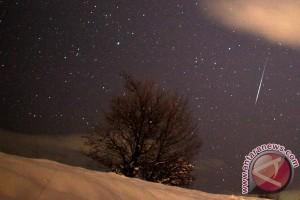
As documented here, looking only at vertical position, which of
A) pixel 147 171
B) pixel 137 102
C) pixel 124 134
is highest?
pixel 137 102

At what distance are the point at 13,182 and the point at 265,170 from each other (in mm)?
25292

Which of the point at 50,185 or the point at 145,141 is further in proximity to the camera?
the point at 145,141

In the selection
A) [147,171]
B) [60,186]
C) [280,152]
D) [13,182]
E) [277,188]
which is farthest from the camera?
[280,152]

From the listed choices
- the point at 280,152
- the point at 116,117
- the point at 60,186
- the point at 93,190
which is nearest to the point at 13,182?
the point at 60,186

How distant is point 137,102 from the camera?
2503 centimetres

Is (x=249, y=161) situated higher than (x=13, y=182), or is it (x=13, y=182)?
(x=249, y=161)

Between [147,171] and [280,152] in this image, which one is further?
[280,152]

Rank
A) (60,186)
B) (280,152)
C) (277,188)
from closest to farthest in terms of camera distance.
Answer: (60,186)
(277,188)
(280,152)

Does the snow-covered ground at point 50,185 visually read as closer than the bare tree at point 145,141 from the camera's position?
Yes

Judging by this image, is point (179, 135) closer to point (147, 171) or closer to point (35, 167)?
point (147, 171)

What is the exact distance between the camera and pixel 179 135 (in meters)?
24.7

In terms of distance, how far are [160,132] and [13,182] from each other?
19.9m

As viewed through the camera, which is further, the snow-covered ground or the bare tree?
the bare tree

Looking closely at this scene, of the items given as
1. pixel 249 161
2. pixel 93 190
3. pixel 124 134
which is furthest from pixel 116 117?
pixel 93 190
